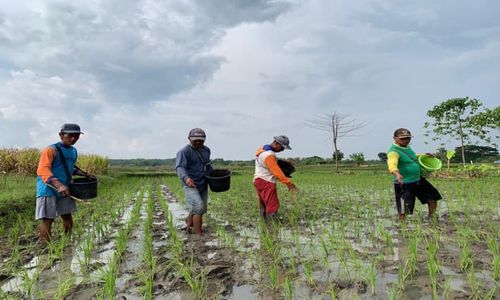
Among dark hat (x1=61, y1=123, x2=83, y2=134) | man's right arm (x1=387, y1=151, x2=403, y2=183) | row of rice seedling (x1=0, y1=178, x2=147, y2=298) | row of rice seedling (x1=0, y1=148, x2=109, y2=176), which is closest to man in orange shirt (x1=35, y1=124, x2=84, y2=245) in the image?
dark hat (x1=61, y1=123, x2=83, y2=134)

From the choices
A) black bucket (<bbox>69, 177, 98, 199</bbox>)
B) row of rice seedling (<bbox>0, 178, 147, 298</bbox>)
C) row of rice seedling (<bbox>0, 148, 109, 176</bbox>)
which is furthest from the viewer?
row of rice seedling (<bbox>0, 148, 109, 176</bbox>)

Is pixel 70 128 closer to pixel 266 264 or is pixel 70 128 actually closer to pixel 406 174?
pixel 266 264

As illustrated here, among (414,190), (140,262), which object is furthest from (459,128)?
(140,262)

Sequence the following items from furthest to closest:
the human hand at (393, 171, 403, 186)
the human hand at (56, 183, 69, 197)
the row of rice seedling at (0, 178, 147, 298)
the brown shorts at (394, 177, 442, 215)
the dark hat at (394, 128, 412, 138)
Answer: the brown shorts at (394, 177, 442, 215)
the dark hat at (394, 128, 412, 138)
the human hand at (393, 171, 403, 186)
the human hand at (56, 183, 69, 197)
the row of rice seedling at (0, 178, 147, 298)

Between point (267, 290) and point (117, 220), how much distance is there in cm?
415

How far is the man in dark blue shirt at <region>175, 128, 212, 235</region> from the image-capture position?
15.2 ft

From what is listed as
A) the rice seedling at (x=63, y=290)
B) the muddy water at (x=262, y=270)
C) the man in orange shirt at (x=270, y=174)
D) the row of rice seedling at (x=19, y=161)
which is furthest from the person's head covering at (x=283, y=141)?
the row of rice seedling at (x=19, y=161)

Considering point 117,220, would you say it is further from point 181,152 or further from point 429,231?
point 429,231

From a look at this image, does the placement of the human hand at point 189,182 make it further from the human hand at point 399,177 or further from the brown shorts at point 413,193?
the brown shorts at point 413,193

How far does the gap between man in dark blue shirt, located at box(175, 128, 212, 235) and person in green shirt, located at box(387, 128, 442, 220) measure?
235 centimetres

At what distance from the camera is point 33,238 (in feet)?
15.5

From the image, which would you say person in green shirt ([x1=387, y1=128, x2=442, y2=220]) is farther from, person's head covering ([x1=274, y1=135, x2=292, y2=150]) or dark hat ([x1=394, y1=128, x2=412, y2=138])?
person's head covering ([x1=274, y1=135, x2=292, y2=150])

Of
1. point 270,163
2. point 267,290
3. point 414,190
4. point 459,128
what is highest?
point 459,128

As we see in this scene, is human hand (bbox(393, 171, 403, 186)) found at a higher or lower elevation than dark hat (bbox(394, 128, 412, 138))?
lower
